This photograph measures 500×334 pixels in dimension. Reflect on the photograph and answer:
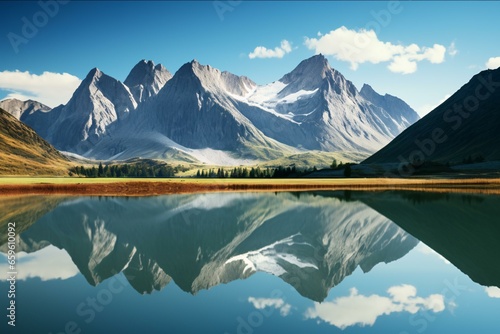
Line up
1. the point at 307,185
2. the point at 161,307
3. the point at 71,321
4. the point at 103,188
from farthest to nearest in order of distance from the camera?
1. the point at 307,185
2. the point at 103,188
3. the point at 161,307
4. the point at 71,321

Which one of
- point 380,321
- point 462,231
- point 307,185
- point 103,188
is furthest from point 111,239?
point 307,185

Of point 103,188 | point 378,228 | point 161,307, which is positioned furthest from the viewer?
point 103,188

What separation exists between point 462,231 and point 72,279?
1446 inches

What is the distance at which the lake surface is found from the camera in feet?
56.5

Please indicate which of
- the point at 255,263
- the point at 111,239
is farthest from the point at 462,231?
the point at 111,239

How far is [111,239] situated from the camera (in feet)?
123

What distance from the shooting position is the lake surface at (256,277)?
17234mm

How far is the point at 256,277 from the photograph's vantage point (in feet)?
80.9

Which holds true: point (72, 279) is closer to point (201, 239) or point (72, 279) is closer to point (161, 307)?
point (161, 307)

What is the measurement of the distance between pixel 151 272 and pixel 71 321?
8308 millimetres

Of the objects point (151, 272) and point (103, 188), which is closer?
point (151, 272)

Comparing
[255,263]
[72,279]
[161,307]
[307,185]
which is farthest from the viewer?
[307,185]

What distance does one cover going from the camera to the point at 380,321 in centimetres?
1738

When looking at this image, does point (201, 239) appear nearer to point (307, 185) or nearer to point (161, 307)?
point (161, 307)
